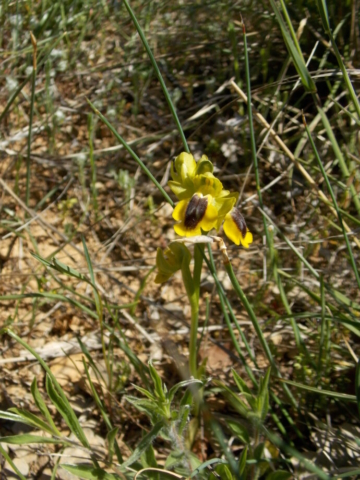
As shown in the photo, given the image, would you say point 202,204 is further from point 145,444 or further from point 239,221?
point 145,444

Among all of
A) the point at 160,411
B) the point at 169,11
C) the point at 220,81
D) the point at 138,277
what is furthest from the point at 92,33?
the point at 160,411

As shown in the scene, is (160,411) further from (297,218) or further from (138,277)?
(297,218)

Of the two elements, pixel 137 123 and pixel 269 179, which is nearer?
pixel 269 179

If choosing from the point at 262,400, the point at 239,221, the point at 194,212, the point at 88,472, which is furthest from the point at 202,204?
the point at 88,472

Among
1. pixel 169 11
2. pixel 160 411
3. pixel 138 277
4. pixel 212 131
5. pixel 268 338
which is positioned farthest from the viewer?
pixel 169 11

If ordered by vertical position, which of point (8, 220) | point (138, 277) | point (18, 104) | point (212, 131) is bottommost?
point (138, 277)

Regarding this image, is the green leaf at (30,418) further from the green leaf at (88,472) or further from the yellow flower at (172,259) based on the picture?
the yellow flower at (172,259)

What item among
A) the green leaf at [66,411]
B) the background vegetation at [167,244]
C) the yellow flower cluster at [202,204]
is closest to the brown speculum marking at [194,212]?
the yellow flower cluster at [202,204]
